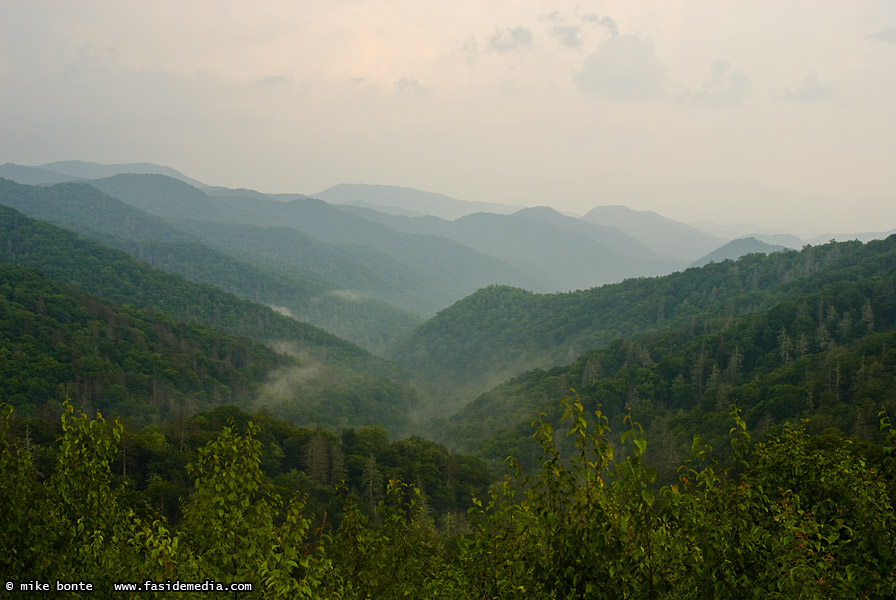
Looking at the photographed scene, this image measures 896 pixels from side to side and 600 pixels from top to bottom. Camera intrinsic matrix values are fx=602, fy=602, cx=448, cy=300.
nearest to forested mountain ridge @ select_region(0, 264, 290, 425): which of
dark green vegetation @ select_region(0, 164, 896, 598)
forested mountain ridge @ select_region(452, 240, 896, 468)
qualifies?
dark green vegetation @ select_region(0, 164, 896, 598)

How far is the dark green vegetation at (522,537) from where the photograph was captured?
38.4 ft

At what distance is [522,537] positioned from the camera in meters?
13.9

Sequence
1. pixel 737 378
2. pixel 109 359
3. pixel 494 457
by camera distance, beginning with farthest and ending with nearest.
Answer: pixel 109 359 → pixel 494 457 → pixel 737 378

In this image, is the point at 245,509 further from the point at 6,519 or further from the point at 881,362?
the point at 881,362

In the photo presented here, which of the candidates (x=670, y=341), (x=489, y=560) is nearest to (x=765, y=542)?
(x=489, y=560)

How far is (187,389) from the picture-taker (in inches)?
5645

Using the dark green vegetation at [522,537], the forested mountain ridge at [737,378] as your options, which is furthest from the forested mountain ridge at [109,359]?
the dark green vegetation at [522,537]

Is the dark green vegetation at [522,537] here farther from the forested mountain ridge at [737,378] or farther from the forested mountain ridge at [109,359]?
the forested mountain ridge at [109,359]

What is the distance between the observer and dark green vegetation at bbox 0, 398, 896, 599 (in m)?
11.7

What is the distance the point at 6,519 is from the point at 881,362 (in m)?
92.3

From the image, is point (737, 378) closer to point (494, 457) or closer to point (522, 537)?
point (494, 457)

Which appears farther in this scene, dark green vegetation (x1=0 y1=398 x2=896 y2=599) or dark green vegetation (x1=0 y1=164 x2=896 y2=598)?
dark green vegetation (x1=0 y1=164 x2=896 y2=598)

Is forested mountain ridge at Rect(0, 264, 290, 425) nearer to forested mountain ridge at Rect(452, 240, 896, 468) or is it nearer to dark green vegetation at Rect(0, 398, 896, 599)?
forested mountain ridge at Rect(452, 240, 896, 468)

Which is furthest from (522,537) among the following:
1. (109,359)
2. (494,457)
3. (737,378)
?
(109,359)
